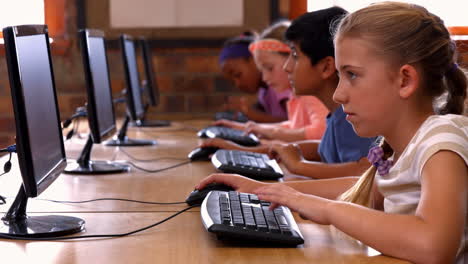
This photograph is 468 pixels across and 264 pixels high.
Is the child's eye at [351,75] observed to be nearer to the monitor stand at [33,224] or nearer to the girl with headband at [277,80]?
the monitor stand at [33,224]

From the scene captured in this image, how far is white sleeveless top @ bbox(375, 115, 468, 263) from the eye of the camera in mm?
1262

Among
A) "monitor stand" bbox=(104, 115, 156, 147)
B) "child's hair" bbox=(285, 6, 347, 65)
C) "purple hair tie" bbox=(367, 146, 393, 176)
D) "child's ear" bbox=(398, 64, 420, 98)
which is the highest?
"child's ear" bbox=(398, 64, 420, 98)

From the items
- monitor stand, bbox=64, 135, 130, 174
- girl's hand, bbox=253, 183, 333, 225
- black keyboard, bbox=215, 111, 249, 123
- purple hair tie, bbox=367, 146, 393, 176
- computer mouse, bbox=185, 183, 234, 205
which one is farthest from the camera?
black keyboard, bbox=215, 111, 249, 123

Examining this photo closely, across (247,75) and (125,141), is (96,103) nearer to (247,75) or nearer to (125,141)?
(125,141)

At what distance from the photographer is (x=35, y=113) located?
4.58 feet

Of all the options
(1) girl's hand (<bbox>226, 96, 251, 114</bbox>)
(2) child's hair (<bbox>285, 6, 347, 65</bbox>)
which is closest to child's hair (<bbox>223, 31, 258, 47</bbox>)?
(1) girl's hand (<bbox>226, 96, 251, 114</bbox>)

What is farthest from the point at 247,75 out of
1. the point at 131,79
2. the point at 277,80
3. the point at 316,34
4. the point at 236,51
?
the point at 316,34

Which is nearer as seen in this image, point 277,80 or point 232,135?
point 232,135

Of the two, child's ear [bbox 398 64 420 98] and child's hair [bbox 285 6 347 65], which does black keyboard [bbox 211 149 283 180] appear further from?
child's ear [bbox 398 64 420 98]

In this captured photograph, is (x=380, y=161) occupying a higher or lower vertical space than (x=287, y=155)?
higher

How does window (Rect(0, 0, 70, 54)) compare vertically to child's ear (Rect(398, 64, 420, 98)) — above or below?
below

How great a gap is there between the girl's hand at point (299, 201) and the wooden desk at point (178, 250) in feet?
0.17

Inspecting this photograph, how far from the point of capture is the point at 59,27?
175 inches

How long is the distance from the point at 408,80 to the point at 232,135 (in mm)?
1673
